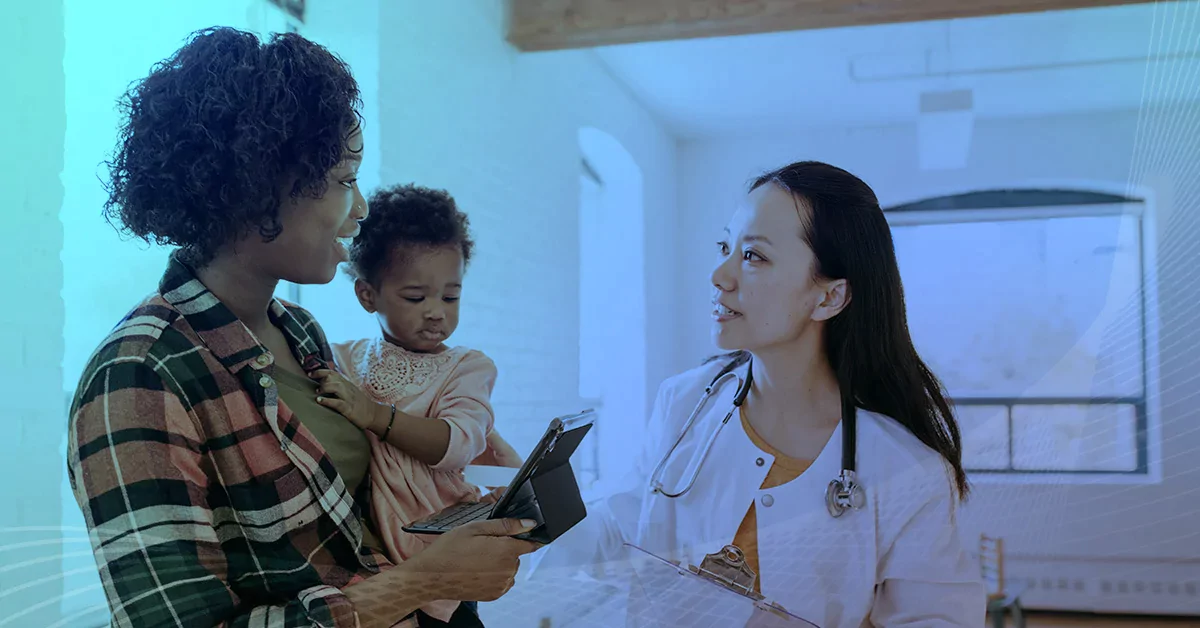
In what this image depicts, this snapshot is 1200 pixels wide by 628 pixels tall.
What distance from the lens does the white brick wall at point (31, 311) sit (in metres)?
1.10

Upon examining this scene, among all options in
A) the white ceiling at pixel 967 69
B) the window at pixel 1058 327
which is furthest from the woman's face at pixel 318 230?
the window at pixel 1058 327

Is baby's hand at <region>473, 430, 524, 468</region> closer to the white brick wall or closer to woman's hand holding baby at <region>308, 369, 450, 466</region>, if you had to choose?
woman's hand holding baby at <region>308, 369, 450, 466</region>

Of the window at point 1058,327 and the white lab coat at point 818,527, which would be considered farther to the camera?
the window at point 1058,327

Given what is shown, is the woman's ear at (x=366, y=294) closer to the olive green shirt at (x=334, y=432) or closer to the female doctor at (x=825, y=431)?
the olive green shirt at (x=334, y=432)

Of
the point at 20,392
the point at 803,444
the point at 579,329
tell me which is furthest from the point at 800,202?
the point at 20,392

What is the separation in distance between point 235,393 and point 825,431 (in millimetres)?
782

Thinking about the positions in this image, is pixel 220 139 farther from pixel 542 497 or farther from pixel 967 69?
pixel 967 69

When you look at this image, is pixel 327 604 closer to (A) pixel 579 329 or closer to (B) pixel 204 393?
(B) pixel 204 393

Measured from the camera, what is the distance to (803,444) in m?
1.24

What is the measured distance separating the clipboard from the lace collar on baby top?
0.43 m

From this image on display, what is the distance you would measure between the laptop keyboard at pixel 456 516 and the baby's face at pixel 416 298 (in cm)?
23

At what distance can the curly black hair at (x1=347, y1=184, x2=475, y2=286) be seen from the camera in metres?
1.20

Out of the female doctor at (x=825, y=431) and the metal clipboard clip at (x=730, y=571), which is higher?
the female doctor at (x=825, y=431)

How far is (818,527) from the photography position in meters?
1.25
